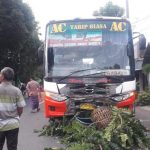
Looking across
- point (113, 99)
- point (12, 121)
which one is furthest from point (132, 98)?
point (12, 121)

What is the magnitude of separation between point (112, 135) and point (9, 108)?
2.89 meters

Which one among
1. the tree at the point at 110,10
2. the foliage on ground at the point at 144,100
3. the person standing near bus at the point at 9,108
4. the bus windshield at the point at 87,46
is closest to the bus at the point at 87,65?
the bus windshield at the point at 87,46

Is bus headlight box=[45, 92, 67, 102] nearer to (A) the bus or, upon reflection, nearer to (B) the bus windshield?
(A) the bus

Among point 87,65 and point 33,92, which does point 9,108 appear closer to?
point 87,65

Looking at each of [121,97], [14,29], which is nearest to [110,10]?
[14,29]

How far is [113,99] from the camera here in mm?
11859

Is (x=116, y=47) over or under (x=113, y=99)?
over

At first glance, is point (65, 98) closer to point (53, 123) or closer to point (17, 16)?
point (53, 123)

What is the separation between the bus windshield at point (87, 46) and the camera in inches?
486

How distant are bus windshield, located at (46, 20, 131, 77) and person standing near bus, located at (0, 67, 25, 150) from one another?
182 inches

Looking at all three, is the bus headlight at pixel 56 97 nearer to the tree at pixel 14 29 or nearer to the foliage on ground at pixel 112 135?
the foliage on ground at pixel 112 135

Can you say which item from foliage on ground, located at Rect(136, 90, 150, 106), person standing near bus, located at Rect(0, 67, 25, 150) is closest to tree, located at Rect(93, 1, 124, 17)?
foliage on ground, located at Rect(136, 90, 150, 106)

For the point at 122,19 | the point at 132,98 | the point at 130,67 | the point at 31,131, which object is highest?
the point at 122,19

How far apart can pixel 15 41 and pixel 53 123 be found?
24.7 metres
